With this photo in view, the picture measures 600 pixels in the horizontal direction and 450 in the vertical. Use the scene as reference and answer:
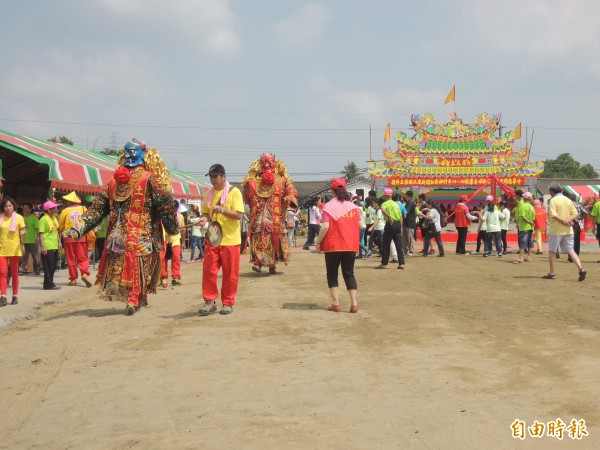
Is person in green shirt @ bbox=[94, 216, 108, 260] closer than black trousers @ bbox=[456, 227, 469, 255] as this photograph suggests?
Yes

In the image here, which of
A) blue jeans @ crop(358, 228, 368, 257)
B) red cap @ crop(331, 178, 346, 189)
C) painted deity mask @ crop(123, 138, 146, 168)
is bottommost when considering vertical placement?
blue jeans @ crop(358, 228, 368, 257)

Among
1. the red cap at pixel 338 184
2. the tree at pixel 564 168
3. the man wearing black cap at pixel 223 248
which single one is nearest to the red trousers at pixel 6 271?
the man wearing black cap at pixel 223 248

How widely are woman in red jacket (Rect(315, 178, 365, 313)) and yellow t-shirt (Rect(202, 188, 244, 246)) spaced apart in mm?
999

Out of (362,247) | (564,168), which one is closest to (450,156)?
(362,247)

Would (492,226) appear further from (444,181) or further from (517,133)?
(517,133)

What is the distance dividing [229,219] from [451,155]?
32.7 m

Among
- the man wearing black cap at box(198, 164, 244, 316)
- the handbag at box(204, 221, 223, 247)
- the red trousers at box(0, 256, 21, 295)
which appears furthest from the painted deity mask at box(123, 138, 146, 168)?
the red trousers at box(0, 256, 21, 295)

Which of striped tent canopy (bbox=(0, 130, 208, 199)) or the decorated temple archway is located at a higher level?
the decorated temple archway

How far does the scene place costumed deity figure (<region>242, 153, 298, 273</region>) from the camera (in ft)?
39.4

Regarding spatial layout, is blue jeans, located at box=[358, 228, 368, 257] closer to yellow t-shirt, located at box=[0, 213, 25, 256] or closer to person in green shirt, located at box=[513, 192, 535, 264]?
person in green shirt, located at box=[513, 192, 535, 264]

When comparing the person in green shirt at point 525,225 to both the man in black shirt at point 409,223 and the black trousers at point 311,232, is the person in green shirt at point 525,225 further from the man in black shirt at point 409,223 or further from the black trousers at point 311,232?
the black trousers at point 311,232

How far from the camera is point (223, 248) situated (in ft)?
Answer: 25.5

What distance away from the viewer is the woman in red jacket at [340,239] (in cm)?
790

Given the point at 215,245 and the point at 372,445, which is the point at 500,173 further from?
the point at 372,445
